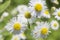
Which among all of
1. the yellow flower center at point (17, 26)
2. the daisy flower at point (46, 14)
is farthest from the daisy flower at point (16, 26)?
the daisy flower at point (46, 14)

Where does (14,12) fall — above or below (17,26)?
above

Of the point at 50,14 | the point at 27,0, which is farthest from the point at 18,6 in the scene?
the point at 50,14

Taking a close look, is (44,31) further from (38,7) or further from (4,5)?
(4,5)

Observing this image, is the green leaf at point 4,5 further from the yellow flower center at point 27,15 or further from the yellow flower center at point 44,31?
the yellow flower center at point 44,31

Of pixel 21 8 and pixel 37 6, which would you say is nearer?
pixel 37 6

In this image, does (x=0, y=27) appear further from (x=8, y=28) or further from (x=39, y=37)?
(x=39, y=37)

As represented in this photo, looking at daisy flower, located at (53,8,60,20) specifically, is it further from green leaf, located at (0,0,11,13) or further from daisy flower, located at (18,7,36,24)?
green leaf, located at (0,0,11,13)

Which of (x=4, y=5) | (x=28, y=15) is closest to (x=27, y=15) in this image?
(x=28, y=15)
